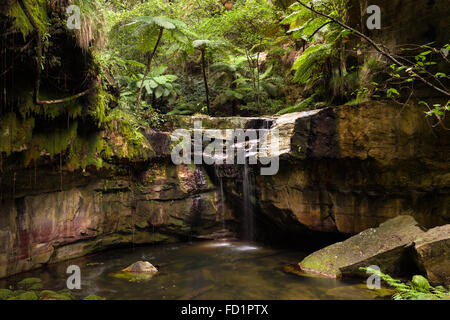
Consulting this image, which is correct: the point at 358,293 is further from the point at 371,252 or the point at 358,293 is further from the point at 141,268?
the point at 141,268

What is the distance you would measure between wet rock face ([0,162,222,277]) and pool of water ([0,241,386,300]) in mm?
345

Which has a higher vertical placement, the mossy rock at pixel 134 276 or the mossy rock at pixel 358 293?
the mossy rock at pixel 358 293

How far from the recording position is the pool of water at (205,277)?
4.76m

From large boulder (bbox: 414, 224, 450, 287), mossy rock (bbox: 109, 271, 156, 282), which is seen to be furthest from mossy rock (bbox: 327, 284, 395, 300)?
mossy rock (bbox: 109, 271, 156, 282)

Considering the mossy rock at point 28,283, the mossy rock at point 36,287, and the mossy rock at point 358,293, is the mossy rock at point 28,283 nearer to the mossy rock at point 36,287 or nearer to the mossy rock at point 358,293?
the mossy rock at point 36,287

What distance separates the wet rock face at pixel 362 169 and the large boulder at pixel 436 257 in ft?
4.88

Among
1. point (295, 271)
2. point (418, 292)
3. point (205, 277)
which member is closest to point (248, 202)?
point (295, 271)

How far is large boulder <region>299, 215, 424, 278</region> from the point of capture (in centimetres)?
506

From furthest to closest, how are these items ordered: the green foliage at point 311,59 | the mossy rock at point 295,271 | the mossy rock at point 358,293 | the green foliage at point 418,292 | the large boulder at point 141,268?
the green foliage at point 311,59 < the large boulder at point 141,268 < the mossy rock at point 295,271 < the mossy rock at point 358,293 < the green foliage at point 418,292

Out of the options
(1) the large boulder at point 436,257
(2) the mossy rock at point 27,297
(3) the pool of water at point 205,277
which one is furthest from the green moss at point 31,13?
(1) the large boulder at point 436,257

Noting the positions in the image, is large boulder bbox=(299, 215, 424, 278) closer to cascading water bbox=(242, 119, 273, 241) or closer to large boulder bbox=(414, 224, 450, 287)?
large boulder bbox=(414, 224, 450, 287)

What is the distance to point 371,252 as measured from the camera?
5242mm
